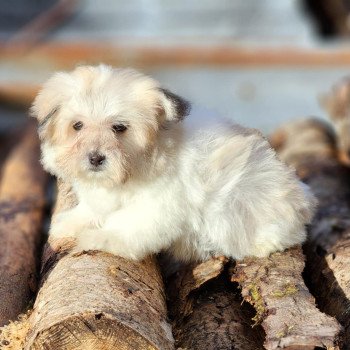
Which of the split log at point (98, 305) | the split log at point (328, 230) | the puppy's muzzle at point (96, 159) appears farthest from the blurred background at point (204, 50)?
the puppy's muzzle at point (96, 159)

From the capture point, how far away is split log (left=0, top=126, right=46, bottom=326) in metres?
4.89

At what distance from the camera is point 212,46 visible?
12516 mm

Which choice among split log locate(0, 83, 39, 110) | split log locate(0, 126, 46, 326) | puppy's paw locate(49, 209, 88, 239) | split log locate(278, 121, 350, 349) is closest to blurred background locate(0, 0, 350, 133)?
split log locate(0, 83, 39, 110)

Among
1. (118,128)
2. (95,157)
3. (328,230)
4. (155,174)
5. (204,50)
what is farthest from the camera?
(204,50)

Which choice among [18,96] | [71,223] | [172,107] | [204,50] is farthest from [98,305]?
[204,50]

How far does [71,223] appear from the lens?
491cm

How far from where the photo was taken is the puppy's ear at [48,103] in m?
4.55

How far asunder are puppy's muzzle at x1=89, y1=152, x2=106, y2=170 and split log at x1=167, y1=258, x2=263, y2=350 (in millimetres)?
1014

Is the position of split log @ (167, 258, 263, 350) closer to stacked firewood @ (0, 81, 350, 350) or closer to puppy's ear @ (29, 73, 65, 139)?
stacked firewood @ (0, 81, 350, 350)

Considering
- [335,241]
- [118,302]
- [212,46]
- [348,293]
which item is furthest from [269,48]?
[118,302]

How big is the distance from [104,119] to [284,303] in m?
1.35

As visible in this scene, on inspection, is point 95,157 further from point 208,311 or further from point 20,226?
point 20,226

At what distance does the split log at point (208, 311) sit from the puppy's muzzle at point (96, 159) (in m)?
1.01

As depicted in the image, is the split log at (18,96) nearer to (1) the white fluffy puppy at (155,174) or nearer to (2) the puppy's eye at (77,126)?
(1) the white fluffy puppy at (155,174)
